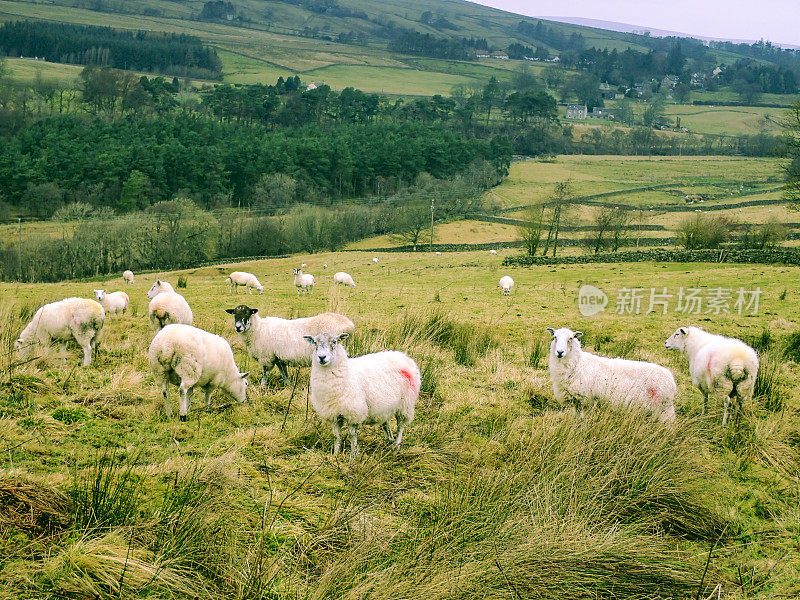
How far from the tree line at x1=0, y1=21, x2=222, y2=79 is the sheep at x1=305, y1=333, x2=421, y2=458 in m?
187

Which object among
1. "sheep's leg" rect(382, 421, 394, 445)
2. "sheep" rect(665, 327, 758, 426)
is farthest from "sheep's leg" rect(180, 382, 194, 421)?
"sheep" rect(665, 327, 758, 426)

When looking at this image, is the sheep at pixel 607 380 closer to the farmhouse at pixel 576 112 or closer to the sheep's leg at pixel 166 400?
the sheep's leg at pixel 166 400

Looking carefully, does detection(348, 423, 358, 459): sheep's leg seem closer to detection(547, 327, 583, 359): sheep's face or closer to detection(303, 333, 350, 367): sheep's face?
detection(303, 333, 350, 367): sheep's face

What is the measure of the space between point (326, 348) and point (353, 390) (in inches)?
24.4

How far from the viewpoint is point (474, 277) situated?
121ft

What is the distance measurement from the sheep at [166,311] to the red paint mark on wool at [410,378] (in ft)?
20.8

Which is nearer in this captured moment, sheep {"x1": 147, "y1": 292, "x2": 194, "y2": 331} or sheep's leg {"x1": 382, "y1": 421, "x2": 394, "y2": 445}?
sheep's leg {"x1": 382, "y1": 421, "x2": 394, "y2": 445}

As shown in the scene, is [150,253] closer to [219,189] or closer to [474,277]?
[219,189]

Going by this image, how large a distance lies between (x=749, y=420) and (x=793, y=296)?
1863 centimetres

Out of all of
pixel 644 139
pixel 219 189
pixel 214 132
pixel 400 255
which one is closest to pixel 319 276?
pixel 400 255

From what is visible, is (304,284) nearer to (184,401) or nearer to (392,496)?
(184,401)

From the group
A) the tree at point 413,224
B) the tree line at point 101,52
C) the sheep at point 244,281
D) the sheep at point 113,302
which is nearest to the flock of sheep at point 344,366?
the sheep at point 113,302

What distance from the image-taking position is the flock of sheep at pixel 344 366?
7.68m

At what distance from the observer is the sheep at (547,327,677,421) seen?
29.0 ft
